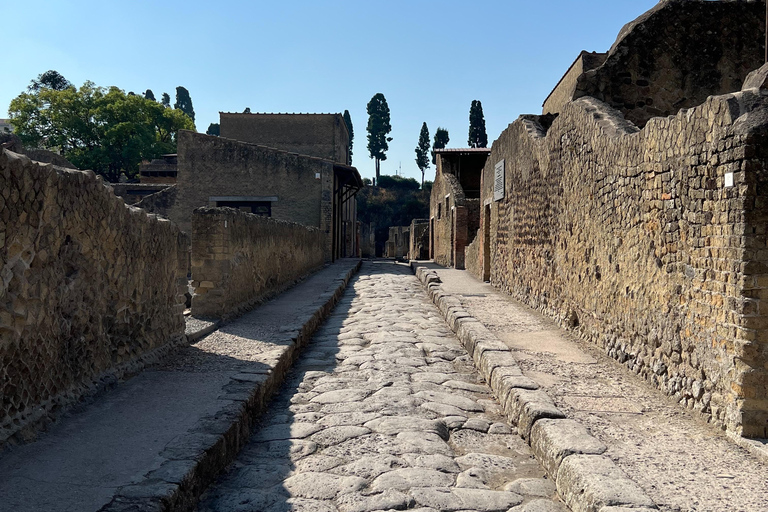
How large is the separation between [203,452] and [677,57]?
7.75 metres

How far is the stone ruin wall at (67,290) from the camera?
3.06 m

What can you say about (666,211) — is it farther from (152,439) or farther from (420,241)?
(420,241)

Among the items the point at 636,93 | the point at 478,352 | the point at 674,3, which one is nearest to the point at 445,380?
the point at 478,352

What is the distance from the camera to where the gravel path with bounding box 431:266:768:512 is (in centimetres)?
261

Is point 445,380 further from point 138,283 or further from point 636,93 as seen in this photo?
point 636,93

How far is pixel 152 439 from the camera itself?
3.13 m

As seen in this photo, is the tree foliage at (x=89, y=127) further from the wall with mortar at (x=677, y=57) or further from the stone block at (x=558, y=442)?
the stone block at (x=558, y=442)

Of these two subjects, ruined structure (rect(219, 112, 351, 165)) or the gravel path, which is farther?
ruined structure (rect(219, 112, 351, 165))

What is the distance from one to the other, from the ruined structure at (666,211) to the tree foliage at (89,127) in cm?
3246

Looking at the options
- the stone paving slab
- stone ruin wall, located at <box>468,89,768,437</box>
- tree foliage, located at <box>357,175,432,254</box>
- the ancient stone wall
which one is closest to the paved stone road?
the stone paving slab

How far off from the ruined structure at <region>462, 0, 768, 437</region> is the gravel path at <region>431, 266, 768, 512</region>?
0.17m

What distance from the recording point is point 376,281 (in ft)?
48.3

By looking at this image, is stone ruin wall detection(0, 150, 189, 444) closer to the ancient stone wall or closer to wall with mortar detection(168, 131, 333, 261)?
wall with mortar detection(168, 131, 333, 261)

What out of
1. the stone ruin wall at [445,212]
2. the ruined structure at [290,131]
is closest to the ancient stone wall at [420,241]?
the stone ruin wall at [445,212]
